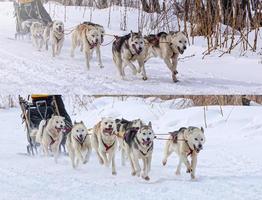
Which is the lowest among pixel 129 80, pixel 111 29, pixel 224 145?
pixel 224 145

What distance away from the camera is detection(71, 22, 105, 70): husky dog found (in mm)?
2326

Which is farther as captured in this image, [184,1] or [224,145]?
[224,145]

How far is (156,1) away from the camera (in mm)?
1760

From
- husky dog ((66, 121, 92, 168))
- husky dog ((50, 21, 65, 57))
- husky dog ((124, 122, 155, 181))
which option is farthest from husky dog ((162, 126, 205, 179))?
husky dog ((50, 21, 65, 57))

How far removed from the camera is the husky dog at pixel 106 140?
108 inches

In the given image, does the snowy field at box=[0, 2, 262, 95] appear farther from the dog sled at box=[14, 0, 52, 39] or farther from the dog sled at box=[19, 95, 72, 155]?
the dog sled at box=[19, 95, 72, 155]

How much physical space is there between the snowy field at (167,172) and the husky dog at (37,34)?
23.7 inches

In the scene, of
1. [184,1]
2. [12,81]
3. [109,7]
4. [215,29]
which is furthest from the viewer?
[12,81]

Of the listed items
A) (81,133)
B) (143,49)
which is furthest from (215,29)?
(81,133)

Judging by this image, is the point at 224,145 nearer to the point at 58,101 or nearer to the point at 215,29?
the point at 58,101

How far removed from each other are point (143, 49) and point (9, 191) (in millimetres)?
909

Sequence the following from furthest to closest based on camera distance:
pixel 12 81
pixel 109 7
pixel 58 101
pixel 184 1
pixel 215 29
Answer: pixel 58 101
pixel 12 81
pixel 215 29
pixel 184 1
pixel 109 7

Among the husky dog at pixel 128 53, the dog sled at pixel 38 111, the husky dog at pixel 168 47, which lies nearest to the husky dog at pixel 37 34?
the husky dog at pixel 128 53

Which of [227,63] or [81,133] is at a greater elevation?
[227,63]
